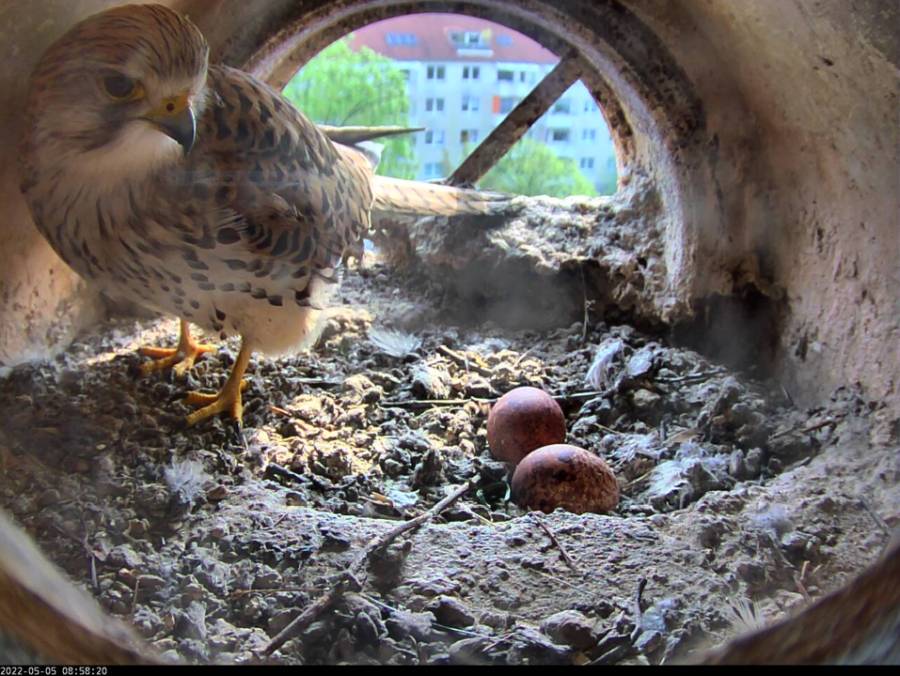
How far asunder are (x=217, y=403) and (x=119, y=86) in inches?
37.2

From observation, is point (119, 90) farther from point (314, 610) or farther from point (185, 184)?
point (314, 610)

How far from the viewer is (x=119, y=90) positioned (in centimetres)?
166

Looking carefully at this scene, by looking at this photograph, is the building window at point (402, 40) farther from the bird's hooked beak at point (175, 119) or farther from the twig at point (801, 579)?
the twig at point (801, 579)

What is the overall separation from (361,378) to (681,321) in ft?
3.74

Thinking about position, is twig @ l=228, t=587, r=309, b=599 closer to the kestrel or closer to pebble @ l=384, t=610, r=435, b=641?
pebble @ l=384, t=610, r=435, b=641

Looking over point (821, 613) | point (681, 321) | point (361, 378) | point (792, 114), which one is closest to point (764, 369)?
point (681, 321)

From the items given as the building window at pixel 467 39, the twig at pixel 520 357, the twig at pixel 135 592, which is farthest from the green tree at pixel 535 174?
the twig at pixel 135 592

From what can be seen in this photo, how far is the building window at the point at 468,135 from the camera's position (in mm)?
2891

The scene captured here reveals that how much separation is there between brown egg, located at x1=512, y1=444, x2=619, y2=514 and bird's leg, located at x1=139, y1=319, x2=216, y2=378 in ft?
3.88

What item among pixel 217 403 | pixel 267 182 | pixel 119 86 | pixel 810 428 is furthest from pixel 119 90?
pixel 810 428

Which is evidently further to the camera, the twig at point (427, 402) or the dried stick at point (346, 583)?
the twig at point (427, 402)

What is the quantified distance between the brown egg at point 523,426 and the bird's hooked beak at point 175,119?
1.06 metres

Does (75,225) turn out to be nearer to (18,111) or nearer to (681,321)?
(18,111)

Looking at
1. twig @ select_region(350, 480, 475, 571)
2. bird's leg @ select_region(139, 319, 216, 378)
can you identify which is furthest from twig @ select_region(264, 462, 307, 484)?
bird's leg @ select_region(139, 319, 216, 378)
